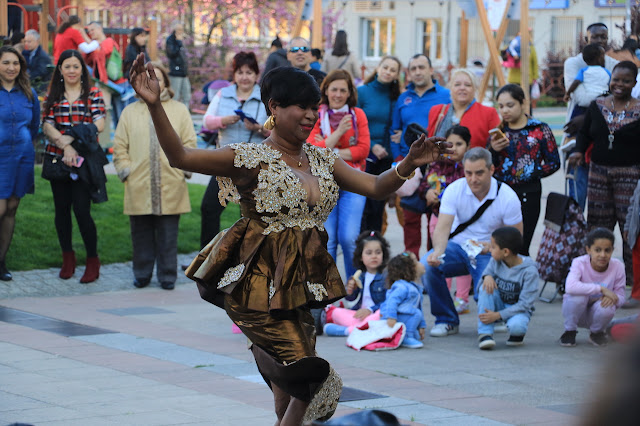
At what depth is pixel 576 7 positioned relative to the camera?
43.3 metres

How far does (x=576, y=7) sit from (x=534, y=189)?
36700mm

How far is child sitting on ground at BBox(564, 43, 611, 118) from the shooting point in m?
10.5

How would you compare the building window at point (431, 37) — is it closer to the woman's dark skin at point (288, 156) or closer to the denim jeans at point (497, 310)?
the denim jeans at point (497, 310)

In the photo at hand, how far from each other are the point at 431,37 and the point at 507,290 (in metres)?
40.7

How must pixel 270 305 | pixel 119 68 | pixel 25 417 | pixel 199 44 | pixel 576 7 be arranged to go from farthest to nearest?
pixel 576 7 → pixel 199 44 → pixel 119 68 → pixel 25 417 → pixel 270 305

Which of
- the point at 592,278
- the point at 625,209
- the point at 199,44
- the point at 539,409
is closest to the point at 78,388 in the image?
the point at 539,409

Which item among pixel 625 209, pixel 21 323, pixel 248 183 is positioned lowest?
pixel 21 323

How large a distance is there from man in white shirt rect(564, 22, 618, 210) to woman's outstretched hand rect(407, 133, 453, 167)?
5872 millimetres

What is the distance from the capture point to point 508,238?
7.43 metres

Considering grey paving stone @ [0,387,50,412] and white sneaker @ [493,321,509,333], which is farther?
white sneaker @ [493,321,509,333]

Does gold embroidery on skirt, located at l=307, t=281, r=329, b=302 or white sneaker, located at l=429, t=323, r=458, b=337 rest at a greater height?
gold embroidery on skirt, located at l=307, t=281, r=329, b=302

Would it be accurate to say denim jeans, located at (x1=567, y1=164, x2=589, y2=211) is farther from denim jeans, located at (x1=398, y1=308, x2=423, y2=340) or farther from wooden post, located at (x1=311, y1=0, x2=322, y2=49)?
wooden post, located at (x1=311, y1=0, x2=322, y2=49)

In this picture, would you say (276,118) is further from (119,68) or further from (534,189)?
(119,68)

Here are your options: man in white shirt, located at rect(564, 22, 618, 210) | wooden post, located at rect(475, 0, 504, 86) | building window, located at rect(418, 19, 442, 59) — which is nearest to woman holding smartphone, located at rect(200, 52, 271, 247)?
man in white shirt, located at rect(564, 22, 618, 210)
